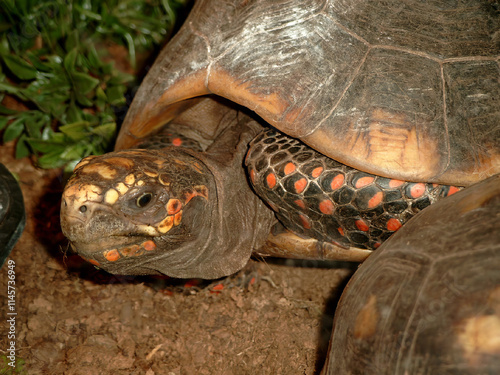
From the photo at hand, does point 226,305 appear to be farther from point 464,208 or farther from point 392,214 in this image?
point 464,208

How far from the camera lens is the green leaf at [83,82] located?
10.4 feet

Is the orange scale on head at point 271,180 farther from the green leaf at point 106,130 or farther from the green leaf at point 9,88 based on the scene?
the green leaf at point 9,88

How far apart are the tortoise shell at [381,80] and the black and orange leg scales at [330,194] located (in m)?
0.11

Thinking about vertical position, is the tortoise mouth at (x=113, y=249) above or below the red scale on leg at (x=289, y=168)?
below

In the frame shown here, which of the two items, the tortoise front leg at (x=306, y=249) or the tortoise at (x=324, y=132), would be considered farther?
the tortoise front leg at (x=306, y=249)

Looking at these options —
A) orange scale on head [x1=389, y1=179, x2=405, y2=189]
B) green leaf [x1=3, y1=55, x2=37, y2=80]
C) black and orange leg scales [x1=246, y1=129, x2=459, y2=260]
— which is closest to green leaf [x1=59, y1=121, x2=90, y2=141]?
green leaf [x1=3, y1=55, x2=37, y2=80]

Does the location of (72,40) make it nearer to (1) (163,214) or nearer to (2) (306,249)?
(1) (163,214)

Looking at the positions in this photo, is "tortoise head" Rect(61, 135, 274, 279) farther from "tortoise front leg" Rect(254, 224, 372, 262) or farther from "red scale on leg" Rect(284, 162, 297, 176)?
"red scale on leg" Rect(284, 162, 297, 176)

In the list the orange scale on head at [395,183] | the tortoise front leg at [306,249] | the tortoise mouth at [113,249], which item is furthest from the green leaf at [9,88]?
the orange scale on head at [395,183]

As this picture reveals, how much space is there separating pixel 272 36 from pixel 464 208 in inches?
40.4

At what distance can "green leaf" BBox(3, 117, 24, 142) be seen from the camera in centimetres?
317

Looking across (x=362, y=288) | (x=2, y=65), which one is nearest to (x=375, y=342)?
(x=362, y=288)

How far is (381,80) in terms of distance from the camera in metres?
1.71

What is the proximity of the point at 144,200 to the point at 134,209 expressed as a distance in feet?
0.18
